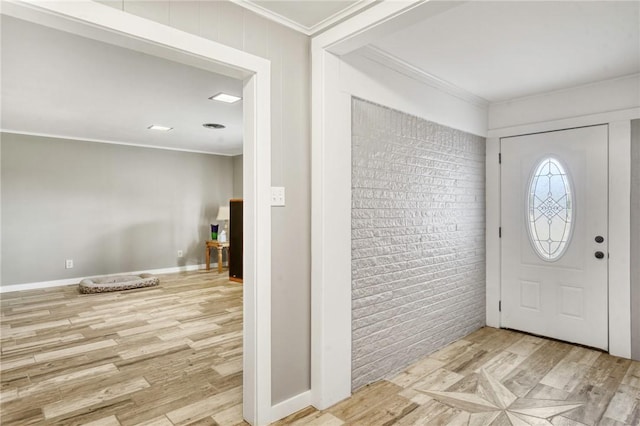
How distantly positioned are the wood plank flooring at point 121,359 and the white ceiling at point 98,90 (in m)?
2.42

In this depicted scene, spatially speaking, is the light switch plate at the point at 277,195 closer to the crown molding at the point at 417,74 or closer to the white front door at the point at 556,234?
the crown molding at the point at 417,74

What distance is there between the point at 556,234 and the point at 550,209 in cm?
25

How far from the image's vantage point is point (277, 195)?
2256 millimetres

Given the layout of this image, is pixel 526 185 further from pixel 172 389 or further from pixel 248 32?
→ pixel 172 389

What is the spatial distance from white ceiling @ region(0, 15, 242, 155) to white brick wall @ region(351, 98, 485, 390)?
64.9 inches

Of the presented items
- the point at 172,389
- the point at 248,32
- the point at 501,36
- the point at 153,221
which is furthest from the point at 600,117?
the point at 153,221

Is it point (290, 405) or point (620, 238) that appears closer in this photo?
point (290, 405)

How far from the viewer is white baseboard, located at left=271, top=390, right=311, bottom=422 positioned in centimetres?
225

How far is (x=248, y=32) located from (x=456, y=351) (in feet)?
10.0

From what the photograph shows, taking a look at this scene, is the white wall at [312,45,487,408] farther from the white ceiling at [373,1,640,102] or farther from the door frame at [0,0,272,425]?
the white ceiling at [373,1,640,102]

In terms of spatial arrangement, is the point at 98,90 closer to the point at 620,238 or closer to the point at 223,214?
the point at 223,214

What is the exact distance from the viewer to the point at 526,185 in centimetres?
384

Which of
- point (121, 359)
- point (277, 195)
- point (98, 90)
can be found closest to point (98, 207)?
point (98, 90)

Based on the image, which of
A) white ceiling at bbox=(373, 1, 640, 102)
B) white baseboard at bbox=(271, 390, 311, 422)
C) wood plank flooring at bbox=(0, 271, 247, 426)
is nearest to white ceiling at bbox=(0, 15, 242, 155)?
white ceiling at bbox=(373, 1, 640, 102)
